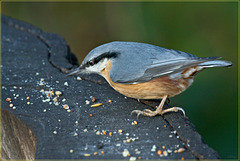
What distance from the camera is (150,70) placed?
2668 mm

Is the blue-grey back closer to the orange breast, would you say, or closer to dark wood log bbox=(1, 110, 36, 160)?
the orange breast

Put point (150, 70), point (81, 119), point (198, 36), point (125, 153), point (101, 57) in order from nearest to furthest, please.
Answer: point (125, 153), point (81, 119), point (150, 70), point (101, 57), point (198, 36)

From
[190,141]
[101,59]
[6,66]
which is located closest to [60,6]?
[6,66]

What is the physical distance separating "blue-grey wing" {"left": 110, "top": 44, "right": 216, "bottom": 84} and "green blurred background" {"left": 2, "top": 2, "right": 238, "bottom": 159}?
1.70 meters

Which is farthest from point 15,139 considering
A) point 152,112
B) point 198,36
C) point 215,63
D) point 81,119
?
point 198,36

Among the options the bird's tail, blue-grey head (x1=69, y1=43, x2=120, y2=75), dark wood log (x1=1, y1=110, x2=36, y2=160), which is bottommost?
dark wood log (x1=1, y1=110, x2=36, y2=160)

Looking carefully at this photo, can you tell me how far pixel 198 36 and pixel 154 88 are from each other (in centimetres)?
247

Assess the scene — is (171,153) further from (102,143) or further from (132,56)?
(132,56)

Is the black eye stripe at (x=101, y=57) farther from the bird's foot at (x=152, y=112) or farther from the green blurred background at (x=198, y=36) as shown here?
the green blurred background at (x=198, y=36)

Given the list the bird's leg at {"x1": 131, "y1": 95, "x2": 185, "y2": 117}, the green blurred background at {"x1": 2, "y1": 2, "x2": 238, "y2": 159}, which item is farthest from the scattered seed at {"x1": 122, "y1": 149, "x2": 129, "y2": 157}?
the green blurred background at {"x1": 2, "y1": 2, "x2": 238, "y2": 159}

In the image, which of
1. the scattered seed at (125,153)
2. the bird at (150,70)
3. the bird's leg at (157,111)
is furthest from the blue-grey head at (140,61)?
the scattered seed at (125,153)

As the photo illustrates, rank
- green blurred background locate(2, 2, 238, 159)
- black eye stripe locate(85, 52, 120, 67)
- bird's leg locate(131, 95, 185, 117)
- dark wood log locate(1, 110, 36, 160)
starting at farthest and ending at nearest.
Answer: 1. green blurred background locate(2, 2, 238, 159)
2. black eye stripe locate(85, 52, 120, 67)
3. bird's leg locate(131, 95, 185, 117)
4. dark wood log locate(1, 110, 36, 160)

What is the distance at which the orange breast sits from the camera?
2684mm

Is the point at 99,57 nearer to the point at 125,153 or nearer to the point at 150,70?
the point at 150,70
